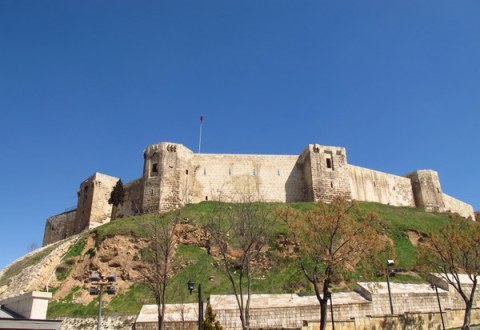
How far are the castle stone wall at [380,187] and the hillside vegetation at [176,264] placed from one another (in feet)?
27.9

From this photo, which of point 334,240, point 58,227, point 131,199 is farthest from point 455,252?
point 58,227

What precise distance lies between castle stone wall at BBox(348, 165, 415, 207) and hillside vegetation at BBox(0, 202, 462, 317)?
27.9ft

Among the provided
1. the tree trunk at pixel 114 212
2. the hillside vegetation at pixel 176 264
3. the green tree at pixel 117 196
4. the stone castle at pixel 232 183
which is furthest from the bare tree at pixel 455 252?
the tree trunk at pixel 114 212

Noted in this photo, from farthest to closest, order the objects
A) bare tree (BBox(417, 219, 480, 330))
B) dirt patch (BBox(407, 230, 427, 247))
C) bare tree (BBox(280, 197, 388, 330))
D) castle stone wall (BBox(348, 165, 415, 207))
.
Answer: castle stone wall (BBox(348, 165, 415, 207))
dirt patch (BBox(407, 230, 427, 247))
bare tree (BBox(417, 219, 480, 330))
bare tree (BBox(280, 197, 388, 330))

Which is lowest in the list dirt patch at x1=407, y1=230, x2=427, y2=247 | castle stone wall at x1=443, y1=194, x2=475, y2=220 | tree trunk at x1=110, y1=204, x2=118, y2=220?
dirt patch at x1=407, y1=230, x2=427, y2=247

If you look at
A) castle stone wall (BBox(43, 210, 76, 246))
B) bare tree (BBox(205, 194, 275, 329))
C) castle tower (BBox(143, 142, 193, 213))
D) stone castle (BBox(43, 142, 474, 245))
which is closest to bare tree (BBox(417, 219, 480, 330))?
bare tree (BBox(205, 194, 275, 329))

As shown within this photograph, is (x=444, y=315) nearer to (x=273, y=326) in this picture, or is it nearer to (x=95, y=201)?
(x=273, y=326)

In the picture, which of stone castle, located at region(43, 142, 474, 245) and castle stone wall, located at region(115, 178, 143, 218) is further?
castle stone wall, located at region(115, 178, 143, 218)

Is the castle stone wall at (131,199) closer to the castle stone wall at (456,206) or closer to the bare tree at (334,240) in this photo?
the bare tree at (334,240)

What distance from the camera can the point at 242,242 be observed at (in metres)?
22.1

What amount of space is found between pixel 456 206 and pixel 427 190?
8057mm

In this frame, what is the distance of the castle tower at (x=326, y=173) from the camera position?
41.2 metres

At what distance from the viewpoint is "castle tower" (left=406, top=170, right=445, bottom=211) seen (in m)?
48.6

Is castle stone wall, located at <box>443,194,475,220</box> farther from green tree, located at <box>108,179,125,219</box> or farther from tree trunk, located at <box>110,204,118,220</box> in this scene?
tree trunk, located at <box>110,204,118,220</box>
